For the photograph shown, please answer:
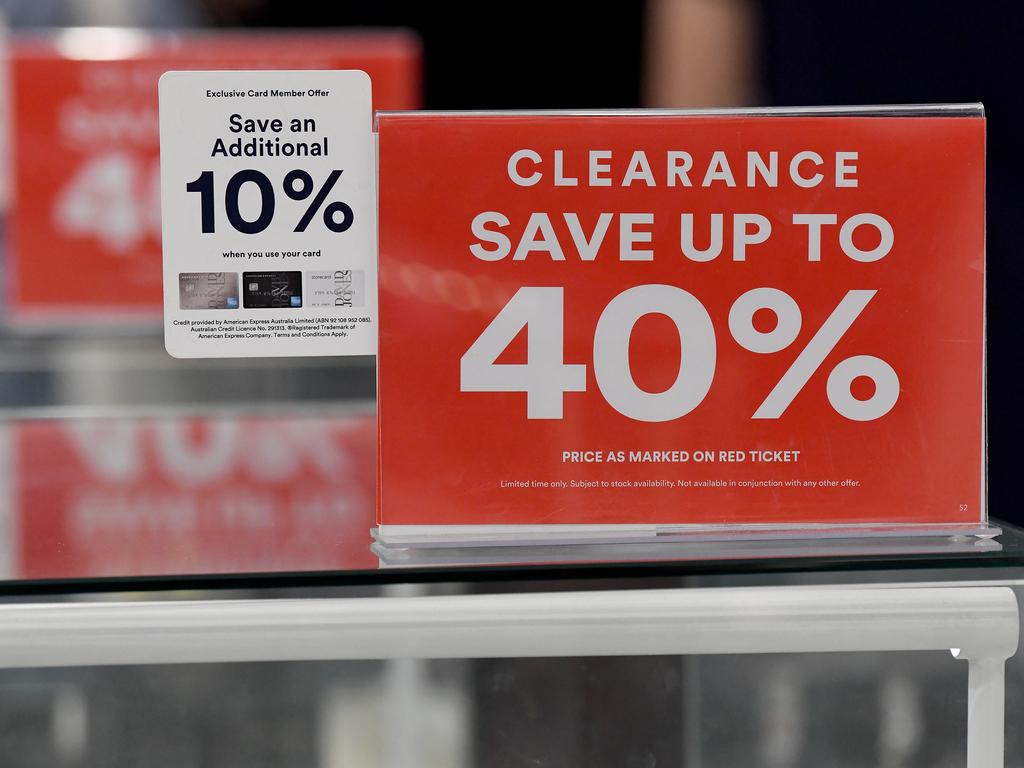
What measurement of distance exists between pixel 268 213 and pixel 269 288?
1.4 inches

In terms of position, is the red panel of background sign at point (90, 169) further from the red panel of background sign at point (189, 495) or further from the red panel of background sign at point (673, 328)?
the red panel of background sign at point (673, 328)

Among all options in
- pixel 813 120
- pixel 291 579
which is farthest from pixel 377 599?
pixel 813 120

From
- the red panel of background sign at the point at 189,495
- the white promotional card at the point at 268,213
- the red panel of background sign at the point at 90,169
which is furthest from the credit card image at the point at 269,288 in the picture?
the red panel of background sign at the point at 90,169

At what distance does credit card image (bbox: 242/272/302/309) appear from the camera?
56 cm

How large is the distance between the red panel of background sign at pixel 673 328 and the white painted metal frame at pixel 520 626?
59 mm

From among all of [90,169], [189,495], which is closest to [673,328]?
[189,495]

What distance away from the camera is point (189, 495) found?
2.19ft

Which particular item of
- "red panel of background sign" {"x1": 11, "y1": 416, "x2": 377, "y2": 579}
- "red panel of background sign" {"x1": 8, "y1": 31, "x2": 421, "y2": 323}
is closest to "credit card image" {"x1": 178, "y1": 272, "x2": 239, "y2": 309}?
"red panel of background sign" {"x1": 11, "y1": 416, "x2": 377, "y2": 579}

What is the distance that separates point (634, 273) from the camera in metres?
0.54

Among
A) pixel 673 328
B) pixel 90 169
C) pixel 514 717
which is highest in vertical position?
pixel 90 169

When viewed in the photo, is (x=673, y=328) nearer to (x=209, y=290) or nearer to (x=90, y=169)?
(x=209, y=290)

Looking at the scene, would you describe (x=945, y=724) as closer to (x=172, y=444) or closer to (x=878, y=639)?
(x=878, y=639)

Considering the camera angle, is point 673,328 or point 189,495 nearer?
point 673,328

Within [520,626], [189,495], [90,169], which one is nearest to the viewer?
[520,626]
